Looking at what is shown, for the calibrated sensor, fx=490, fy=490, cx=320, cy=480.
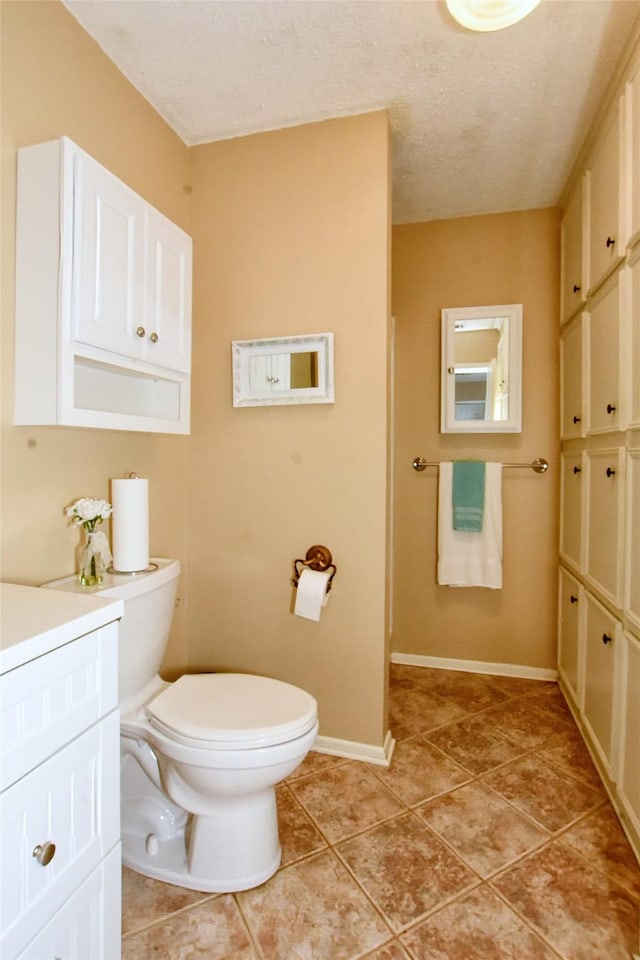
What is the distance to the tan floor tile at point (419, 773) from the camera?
168cm

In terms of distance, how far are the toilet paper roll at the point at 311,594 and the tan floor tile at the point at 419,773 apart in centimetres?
63

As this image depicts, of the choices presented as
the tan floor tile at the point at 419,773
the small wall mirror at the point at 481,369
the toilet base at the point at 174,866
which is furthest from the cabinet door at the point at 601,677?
the toilet base at the point at 174,866

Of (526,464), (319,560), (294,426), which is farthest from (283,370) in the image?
(526,464)

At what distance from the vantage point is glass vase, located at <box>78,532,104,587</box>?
1355 mm

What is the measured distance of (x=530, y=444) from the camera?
2537 millimetres

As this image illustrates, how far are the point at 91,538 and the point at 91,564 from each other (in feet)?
0.24

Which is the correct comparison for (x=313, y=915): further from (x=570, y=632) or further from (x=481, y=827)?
(x=570, y=632)

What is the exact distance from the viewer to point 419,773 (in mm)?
1778

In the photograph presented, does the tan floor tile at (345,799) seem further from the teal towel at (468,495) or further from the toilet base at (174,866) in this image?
the teal towel at (468,495)

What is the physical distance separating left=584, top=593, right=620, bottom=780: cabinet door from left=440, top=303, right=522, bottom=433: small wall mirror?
1019 millimetres

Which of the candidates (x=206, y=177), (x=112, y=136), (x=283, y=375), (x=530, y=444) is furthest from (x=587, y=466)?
(x=112, y=136)

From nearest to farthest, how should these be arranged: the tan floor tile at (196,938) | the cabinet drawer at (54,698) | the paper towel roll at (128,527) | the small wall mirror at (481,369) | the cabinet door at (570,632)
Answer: the cabinet drawer at (54,698), the tan floor tile at (196,938), the paper towel roll at (128,527), the cabinet door at (570,632), the small wall mirror at (481,369)

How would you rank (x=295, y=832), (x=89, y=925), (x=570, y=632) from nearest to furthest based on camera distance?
1. (x=89, y=925)
2. (x=295, y=832)
3. (x=570, y=632)

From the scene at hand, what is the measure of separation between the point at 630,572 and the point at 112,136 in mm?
2108
